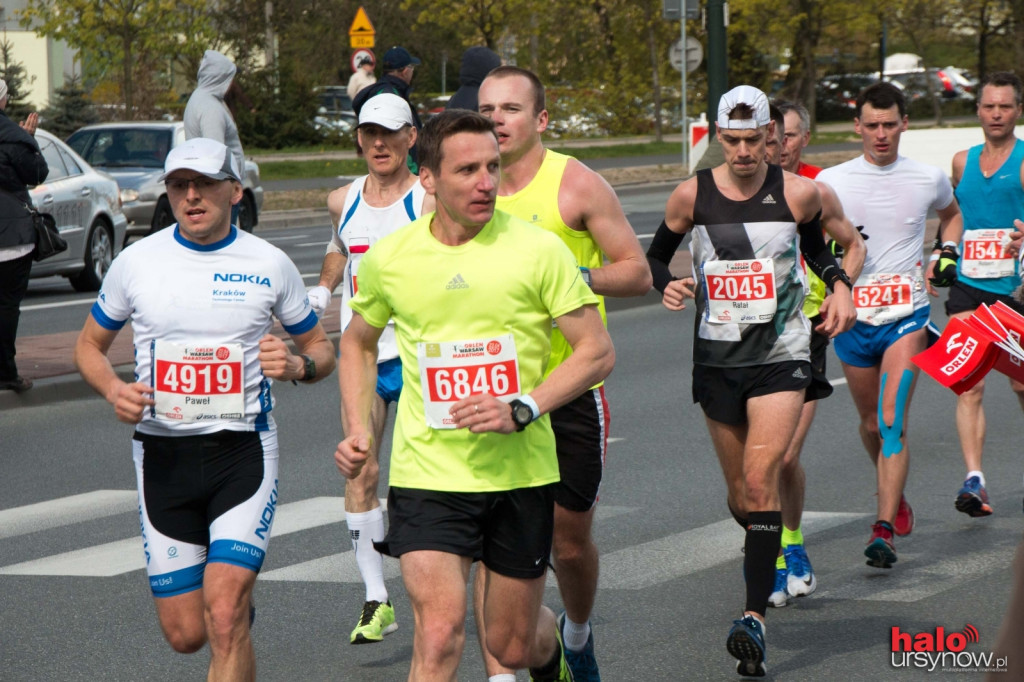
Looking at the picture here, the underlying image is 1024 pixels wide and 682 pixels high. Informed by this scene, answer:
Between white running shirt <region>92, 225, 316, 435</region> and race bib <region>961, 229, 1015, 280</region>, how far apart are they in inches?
180

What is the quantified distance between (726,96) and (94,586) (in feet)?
10.8

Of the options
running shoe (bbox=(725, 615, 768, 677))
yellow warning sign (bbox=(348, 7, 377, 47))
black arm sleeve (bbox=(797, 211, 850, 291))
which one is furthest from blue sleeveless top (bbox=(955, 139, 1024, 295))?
yellow warning sign (bbox=(348, 7, 377, 47))

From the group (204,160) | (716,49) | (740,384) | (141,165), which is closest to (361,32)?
(141,165)

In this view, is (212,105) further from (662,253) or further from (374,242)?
(662,253)

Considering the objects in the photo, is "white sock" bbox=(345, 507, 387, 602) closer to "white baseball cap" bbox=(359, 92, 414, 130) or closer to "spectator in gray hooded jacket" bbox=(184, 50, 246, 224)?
"white baseball cap" bbox=(359, 92, 414, 130)

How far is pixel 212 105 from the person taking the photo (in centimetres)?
1312

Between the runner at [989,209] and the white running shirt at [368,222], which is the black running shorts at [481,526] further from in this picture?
the runner at [989,209]

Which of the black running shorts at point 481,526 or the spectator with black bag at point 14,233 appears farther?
the spectator with black bag at point 14,233

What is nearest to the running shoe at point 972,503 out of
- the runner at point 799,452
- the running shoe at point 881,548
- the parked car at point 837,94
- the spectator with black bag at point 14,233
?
the running shoe at point 881,548

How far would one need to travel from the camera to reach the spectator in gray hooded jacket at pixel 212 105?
42.9 feet

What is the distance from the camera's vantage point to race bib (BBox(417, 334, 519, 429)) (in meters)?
4.23

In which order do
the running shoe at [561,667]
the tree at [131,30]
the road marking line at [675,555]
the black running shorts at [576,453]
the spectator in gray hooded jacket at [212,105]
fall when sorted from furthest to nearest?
1. the tree at [131,30]
2. the spectator in gray hooded jacket at [212,105]
3. the road marking line at [675,555]
4. the black running shorts at [576,453]
5. the running shoe at [561,667]

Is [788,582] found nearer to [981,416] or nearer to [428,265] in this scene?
[981,416]

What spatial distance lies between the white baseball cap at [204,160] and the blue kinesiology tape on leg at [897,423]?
3.50 m
